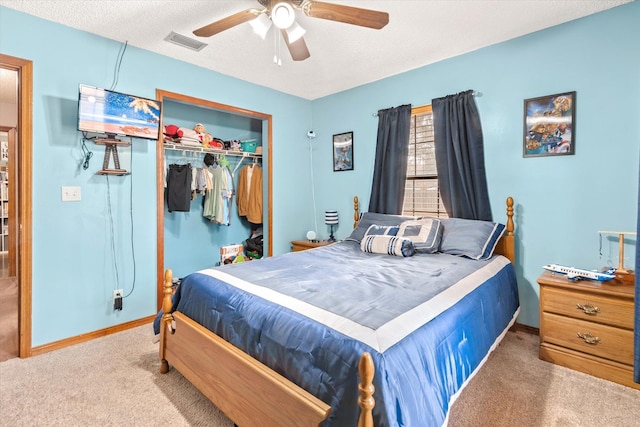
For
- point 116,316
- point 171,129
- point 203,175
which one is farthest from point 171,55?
point 116,316

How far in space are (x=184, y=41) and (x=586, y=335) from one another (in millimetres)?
3767

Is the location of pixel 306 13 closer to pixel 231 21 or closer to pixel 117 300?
pixel 231 21

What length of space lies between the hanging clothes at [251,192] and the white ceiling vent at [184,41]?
5.55 ft

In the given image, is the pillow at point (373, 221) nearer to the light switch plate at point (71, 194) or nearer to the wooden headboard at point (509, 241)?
the wooden headboard at point (509, 241)

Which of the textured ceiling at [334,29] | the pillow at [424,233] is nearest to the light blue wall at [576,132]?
the textured ceiling at [334,29]

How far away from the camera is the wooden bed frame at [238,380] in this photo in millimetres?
1130

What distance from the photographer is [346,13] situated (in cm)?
187

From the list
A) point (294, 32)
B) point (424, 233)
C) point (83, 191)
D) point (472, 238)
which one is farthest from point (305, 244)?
point (294, 32)

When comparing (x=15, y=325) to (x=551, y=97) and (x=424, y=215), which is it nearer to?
(x=424, y=215)

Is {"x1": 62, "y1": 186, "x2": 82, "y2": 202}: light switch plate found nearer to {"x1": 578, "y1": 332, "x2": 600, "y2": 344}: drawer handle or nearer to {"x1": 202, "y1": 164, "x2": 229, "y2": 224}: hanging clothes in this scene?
{"x1": 202, "y1": 164, "x2": 229, "y2": 224}: hanging clothes

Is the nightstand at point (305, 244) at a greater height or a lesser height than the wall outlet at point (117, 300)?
greater

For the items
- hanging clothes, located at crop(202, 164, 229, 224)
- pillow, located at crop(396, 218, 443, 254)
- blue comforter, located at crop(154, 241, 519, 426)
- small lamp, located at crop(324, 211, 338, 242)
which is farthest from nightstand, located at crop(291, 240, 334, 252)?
blue comforter, located at crop(154, 241, 519, 426)

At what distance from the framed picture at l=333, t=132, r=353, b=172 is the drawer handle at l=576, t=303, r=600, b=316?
8.53 feet

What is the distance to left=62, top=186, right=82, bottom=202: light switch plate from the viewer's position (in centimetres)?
254
